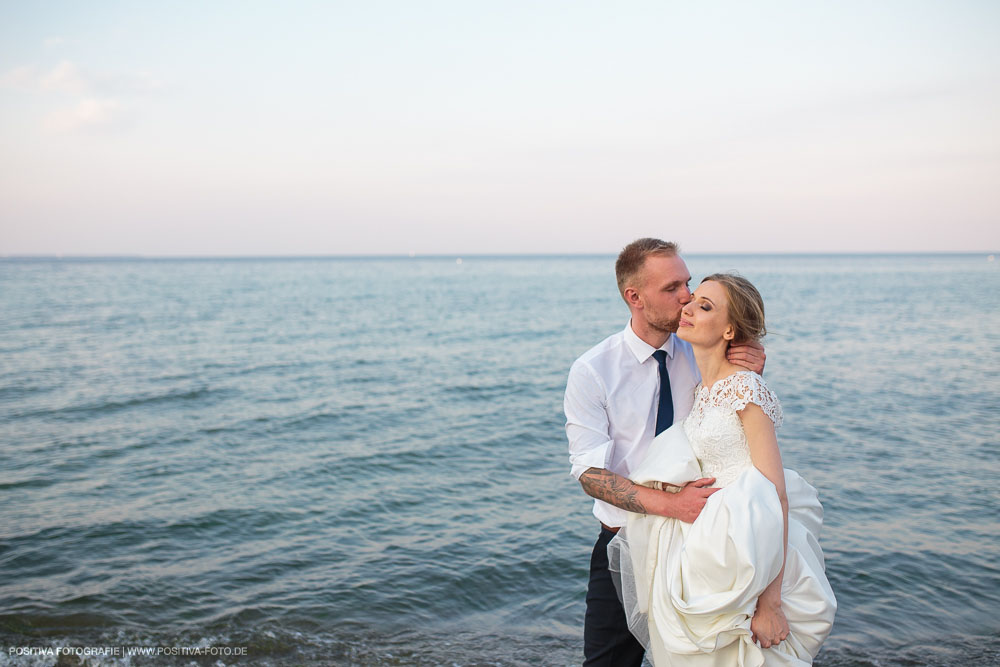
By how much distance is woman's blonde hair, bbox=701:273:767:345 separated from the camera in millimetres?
3082

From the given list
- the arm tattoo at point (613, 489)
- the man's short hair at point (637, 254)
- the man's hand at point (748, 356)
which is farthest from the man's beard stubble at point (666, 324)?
the arm tattoo at point (613, 489)

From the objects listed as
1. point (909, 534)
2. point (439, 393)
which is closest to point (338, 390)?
point (439, 393)

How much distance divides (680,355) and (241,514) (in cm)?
691

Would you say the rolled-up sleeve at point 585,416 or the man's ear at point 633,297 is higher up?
the man's ear at point 633,297

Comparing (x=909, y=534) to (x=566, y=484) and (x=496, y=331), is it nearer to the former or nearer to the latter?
(x=566, y=484)

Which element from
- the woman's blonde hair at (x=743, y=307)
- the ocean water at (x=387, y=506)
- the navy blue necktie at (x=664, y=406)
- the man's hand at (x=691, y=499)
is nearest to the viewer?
the man's hand at (x=691, y=499)

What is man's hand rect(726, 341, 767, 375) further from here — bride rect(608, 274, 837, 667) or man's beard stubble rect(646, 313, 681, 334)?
man's beard stubble rect(646, 313, 681, 334)

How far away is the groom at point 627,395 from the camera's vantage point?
346cm

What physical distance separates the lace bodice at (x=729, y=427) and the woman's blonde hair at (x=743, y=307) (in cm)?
19

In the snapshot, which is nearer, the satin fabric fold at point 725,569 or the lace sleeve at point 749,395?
the satin fabric fold at point 725,569

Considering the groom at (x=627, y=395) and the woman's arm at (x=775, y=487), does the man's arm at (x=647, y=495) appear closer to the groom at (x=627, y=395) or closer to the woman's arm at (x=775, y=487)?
the groom at (x=627, y=395)

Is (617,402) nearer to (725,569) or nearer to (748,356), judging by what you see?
(748,356)

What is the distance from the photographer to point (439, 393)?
670 inches

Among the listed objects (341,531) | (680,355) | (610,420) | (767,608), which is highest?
(680,355)
